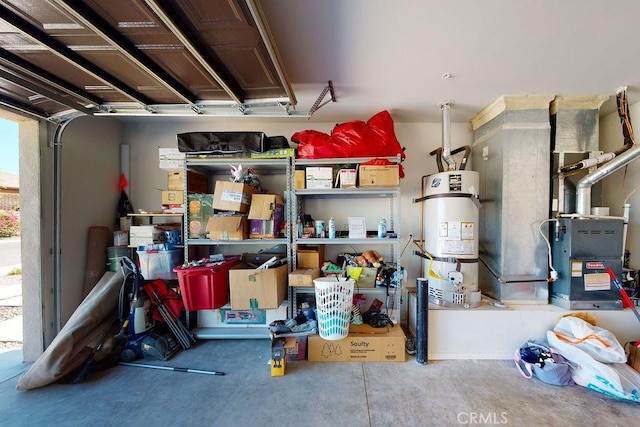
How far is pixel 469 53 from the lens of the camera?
1.69m

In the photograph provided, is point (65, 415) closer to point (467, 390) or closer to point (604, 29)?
point (467, 390)

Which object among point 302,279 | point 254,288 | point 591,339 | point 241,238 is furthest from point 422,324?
point 241,238

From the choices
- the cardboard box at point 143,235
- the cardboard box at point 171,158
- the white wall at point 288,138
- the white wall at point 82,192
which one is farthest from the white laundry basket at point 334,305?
the white wall at point 82,192

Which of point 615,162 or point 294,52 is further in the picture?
point 615,162

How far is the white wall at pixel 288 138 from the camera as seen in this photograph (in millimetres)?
2859

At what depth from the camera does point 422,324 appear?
6.76 ft

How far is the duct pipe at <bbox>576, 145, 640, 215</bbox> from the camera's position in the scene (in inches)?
82.0

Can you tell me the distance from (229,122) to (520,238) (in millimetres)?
3461

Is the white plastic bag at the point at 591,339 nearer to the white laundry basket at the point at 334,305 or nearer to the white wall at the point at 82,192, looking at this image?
the white laundry basket at the point at 334,305

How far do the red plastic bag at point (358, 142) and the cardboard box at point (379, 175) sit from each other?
182mm

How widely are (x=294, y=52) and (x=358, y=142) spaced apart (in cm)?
98

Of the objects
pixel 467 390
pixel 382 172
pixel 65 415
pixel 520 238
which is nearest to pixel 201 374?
pixel 65 415

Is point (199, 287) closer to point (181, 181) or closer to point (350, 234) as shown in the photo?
point (181, 181)

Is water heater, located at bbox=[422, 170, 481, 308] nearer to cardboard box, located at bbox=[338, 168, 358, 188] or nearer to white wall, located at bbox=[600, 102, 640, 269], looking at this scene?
cardboard box, located at bbox=[338, 168, 358, 188]
